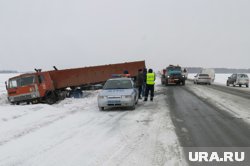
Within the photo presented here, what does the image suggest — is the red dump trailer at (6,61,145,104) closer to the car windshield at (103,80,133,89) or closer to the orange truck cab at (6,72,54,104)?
the orange truck cab at (6,72,54,104)

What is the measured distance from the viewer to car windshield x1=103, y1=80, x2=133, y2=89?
16.4 m

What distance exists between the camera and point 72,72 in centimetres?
2609

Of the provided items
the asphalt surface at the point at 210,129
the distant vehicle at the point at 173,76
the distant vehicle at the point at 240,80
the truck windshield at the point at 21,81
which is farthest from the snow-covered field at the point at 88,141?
the distant vehicle at the point at 240,80

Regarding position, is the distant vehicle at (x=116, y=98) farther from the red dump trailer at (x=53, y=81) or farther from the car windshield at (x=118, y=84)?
the red dump trailer at (x=53, y=81)

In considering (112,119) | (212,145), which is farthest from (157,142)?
(112,119)

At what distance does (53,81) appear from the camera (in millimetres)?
24609

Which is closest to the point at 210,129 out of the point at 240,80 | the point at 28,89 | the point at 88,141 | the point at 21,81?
the point at 88,141

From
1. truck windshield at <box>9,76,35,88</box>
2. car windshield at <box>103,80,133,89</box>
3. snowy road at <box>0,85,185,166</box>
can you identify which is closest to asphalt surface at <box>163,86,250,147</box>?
snowy road at <box>0,85,185,166</box>

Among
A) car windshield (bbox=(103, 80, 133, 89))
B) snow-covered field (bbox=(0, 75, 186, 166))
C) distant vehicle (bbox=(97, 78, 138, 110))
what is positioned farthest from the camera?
car windshield (bbox=(103, 80, 133, 89))

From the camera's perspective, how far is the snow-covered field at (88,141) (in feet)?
21.3

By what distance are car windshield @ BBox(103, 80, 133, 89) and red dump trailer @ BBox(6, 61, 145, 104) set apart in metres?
6.77

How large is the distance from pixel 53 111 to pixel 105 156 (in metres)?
8.50

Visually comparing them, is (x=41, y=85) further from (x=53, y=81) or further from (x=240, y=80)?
(x=240, y=80)

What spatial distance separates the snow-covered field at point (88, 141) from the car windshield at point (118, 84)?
12.5ft
